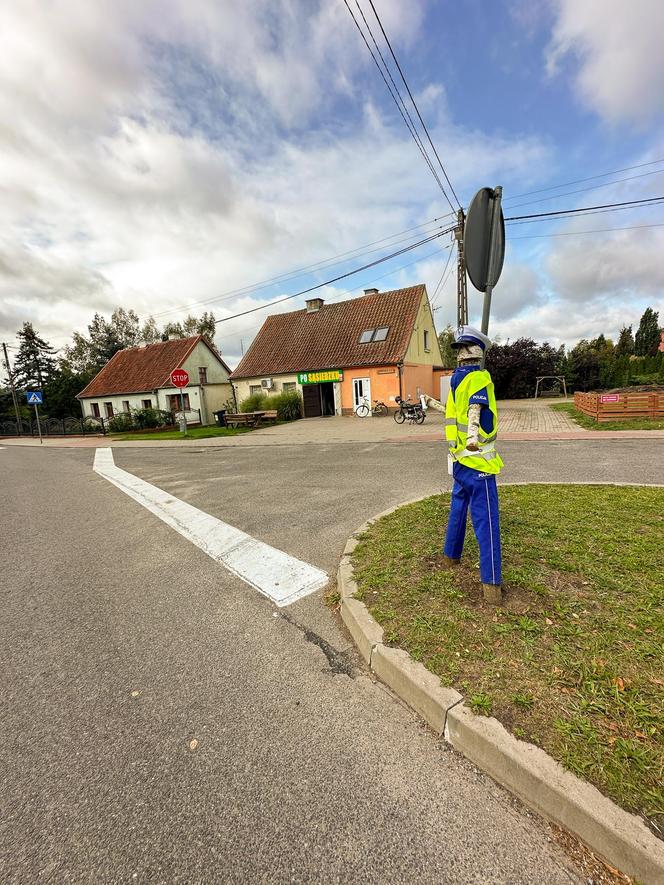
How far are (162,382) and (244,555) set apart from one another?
93.5 ft

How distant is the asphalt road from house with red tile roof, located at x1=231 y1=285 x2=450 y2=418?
62.8ft

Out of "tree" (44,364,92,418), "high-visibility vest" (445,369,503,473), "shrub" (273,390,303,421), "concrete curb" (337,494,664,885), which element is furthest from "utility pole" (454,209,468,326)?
"tree" (44,364,92,418)

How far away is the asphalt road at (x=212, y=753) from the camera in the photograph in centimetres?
151

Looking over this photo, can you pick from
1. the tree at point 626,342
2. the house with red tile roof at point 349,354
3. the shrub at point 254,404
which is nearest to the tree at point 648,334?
the tree at point 626,342

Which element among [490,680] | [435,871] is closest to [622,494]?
[490,680]

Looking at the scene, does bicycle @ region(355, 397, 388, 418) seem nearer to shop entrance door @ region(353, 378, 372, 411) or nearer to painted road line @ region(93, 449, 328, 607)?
shop entrance door @ region(353, 378, 372, 411)

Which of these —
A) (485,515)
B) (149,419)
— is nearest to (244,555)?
(485,515)

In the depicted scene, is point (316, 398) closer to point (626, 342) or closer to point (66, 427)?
point (66, 427)

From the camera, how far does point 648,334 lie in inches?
2190

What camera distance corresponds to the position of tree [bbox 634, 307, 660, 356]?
55156mm

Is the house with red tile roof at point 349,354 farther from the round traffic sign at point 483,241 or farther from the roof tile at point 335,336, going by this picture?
the round traffic sign at point 483,241

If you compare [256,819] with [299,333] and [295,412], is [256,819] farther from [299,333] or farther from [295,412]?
[299,333]

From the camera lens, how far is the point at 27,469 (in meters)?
12.8

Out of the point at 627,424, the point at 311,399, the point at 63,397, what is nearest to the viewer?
the point at 627,424
